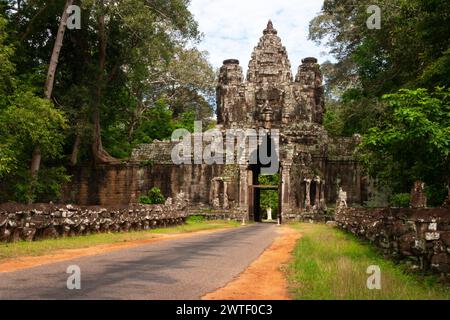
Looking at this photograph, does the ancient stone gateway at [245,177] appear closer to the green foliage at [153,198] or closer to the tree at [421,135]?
the green foliage at [153,198]

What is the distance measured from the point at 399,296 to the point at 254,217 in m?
36.7

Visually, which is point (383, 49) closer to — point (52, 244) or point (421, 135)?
point (421, 135)

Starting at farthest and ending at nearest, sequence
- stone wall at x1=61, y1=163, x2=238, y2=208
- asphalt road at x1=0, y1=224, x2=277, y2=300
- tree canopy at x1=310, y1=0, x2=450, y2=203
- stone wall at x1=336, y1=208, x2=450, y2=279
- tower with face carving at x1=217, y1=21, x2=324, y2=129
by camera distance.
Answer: tower with face carving at x1=217, y1=21, x2=324, y2=129, stone wall at x1=61, y1=163, x2=238, y2=208, tree canopy at x1=310, y1=0, x2=450, y2=203, stone wall at x1=336, y1=208, x2=450, y2=279, asphalt road at x1=0, y1=224, x2=277, y2=300

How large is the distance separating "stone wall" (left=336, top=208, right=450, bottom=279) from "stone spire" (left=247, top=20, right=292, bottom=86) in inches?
1333

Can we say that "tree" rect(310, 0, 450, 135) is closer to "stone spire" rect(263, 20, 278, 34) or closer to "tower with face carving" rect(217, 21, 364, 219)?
"tower with face carving" rect(217, 21, 364, 219)

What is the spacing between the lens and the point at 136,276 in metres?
10.2

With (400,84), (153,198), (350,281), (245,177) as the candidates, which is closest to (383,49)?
(400,84)

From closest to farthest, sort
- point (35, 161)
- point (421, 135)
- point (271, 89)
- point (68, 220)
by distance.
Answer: point (421, 135) < point (68, 220) < point (35, 161) < point (271, 89)

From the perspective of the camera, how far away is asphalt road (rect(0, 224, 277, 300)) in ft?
27.4

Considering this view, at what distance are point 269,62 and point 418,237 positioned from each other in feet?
130

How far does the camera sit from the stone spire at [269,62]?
160 feet

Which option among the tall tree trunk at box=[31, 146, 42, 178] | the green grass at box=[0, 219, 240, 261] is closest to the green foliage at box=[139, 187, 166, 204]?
the tall tree trunk at box=[31, 146, 42, 178]

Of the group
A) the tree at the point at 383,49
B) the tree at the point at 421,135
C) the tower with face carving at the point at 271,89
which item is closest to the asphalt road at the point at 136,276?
the tree at the point at 421,135
